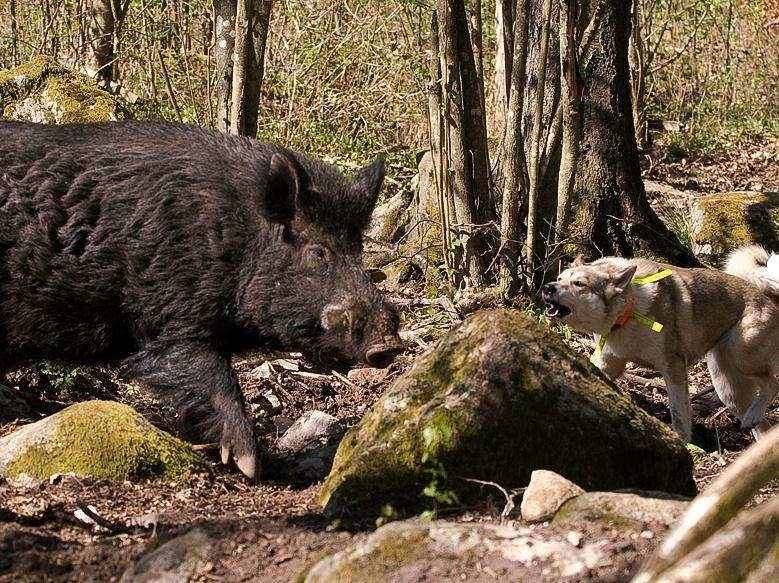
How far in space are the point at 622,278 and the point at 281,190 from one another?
2.27 m

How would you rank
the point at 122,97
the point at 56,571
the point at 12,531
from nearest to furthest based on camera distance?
the point at 56,571
the point at 12,531
the point at 122,97

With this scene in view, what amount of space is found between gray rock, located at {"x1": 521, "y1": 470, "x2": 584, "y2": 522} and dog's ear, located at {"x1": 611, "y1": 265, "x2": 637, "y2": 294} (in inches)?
118

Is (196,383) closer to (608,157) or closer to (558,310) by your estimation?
(558,310)

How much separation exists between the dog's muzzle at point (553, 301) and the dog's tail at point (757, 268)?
1523 mm

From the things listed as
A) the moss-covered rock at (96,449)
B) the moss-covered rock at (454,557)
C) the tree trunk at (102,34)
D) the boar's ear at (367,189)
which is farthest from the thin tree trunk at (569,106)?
the tree trunk at (102,34)

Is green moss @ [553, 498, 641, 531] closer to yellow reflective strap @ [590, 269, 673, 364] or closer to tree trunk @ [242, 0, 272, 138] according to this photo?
yellow reflective strap @ [590, 269, 673, 364]

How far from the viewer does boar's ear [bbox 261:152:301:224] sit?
5.99 m

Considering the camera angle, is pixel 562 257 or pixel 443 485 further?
pixel 562 257

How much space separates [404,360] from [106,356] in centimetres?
228

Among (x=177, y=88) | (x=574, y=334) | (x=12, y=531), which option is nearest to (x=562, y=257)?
(x=574, y=334)

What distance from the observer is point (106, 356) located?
20.3 feet

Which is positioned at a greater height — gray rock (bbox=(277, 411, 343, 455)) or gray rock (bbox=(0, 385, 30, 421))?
gray rock (bbox=(0, 385, 30, 421))

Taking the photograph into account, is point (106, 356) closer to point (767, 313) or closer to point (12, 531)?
point (12, 531)

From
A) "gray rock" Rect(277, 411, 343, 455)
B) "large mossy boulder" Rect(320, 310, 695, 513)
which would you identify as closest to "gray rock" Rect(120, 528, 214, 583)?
"large mossy boulder" Rect(320, 310, 695, 513)
